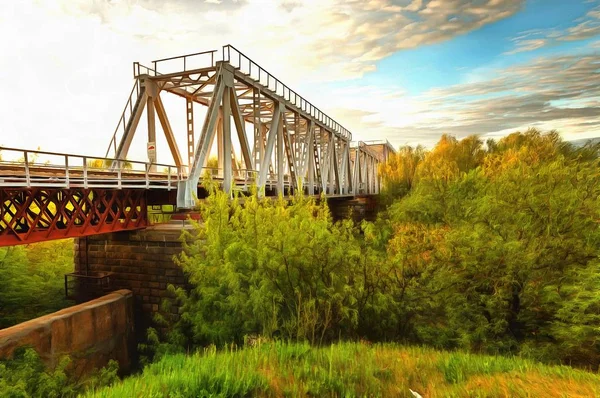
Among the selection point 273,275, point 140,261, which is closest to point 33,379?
point 140,261

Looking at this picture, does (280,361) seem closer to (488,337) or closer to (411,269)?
(411,269)

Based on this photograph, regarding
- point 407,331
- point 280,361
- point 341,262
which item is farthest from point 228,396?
point 407,331

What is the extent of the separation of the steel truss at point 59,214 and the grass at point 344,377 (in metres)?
6.27

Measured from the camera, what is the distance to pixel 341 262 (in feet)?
34.0

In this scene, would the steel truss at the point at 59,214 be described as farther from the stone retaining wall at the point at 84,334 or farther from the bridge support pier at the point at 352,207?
the bridge support pier at the point at 352,207

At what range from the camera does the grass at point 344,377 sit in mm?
5125

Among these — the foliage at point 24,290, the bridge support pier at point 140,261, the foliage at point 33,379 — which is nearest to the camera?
the foliage at point 33,379

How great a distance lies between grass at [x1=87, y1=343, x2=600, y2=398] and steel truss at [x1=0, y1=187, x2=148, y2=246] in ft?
20.6

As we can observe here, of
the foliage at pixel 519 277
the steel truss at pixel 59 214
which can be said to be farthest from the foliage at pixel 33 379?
the foliage at pixel 519 277

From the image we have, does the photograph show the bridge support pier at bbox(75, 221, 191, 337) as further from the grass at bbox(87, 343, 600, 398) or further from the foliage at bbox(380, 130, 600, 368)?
the foliage at bbox(380, 130, 600, 368)

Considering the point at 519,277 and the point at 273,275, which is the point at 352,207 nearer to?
the point at 519,277

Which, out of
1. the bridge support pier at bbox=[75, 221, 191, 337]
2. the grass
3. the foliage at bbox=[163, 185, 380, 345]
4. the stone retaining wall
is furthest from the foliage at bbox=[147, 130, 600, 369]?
the stone retaining wall

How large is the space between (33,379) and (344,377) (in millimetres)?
10202

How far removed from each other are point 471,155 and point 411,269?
3350cm
